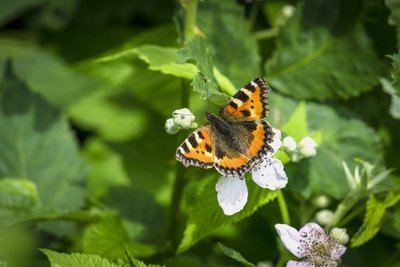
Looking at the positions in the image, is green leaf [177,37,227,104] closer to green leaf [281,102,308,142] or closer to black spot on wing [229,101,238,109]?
black spot on wing [229,101,238,109]

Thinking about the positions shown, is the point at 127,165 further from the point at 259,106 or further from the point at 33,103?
the point at 259,106

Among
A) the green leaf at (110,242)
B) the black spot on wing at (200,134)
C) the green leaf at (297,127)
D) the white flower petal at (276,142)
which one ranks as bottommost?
the green leaf at (110,242)

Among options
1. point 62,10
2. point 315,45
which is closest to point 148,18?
point 62,10

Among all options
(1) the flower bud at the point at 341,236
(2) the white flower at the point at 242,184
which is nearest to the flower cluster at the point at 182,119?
(2) the white flower at the point at 242,184

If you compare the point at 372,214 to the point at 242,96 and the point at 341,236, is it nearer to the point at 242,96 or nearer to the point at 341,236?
the point at 341,236

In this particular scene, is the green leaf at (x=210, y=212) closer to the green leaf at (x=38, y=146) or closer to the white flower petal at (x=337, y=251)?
the white flower petal at (x=337, y=251)

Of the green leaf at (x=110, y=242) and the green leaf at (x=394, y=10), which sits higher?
the green leaf at (x=394, y=10)
